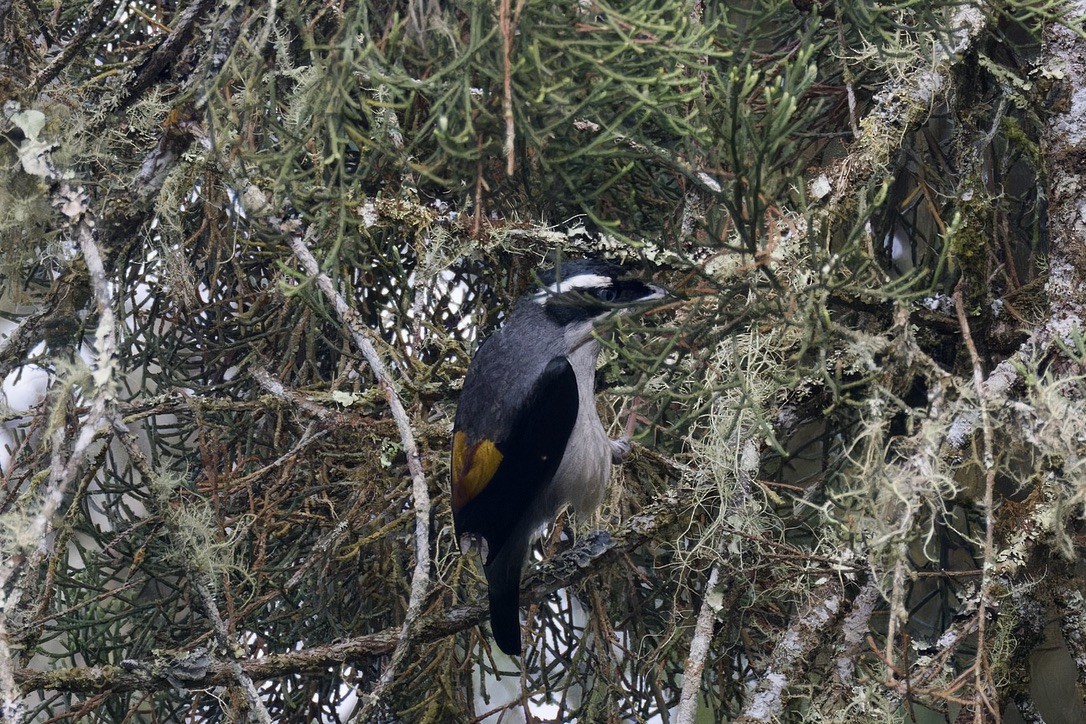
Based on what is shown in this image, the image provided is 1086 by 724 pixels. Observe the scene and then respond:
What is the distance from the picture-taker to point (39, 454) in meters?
1.84

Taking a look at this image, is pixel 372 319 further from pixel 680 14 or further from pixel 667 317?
pixel 680 14

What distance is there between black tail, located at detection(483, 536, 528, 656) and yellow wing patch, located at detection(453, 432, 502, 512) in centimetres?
14

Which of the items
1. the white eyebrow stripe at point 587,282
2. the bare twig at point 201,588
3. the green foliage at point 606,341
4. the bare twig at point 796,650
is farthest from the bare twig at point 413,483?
the bare twig at point 796,650

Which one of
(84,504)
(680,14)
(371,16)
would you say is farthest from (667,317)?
(84,504)

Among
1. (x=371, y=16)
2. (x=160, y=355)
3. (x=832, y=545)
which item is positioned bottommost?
(x=832, y=545)

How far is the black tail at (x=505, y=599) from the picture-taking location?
2049 mm

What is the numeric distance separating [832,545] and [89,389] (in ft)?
4.07

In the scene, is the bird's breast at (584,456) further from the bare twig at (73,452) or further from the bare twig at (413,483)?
the bare twig at (73,452)

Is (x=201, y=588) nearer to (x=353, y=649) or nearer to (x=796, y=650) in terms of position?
(x=353, y=649)

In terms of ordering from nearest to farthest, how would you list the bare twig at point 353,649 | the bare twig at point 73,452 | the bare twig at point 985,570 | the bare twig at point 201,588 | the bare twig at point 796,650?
the bare twig at point 73,452
the bare twig at point 985,570
the bare twig at point 201,588
the bare twig at point 796,650
the bare twig at point 353,649

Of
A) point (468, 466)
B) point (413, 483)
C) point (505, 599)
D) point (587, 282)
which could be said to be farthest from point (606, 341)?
point (505, 599)

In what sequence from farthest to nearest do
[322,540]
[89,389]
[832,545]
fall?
1. [322,540]
2. [832,545]
3. [89,389]

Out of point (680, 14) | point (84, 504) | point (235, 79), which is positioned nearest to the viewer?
point (680, 14)

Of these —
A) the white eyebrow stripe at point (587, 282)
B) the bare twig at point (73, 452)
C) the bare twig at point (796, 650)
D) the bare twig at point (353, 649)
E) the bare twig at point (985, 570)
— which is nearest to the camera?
the bare twig at point (73, 452)
